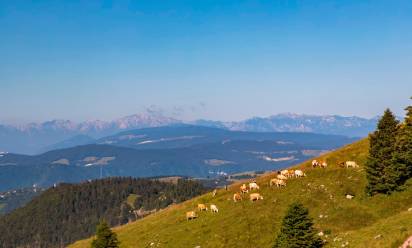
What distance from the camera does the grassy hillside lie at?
40.4 metres

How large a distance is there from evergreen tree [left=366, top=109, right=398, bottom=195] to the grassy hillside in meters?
1.36

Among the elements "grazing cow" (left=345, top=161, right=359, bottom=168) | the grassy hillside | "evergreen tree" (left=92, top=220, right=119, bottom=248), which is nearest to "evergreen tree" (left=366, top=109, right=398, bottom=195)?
the grassy hillside

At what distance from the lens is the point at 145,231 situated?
71.8 m

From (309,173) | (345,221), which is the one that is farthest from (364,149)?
(345,221)

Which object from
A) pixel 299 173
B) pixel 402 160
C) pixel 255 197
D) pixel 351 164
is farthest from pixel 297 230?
pixel 351 164

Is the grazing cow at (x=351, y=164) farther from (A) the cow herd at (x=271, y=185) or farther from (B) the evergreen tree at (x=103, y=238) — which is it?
(B) the evergreen tree at (x=103, y=238)

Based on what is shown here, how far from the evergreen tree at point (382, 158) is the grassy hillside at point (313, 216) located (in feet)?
4.48

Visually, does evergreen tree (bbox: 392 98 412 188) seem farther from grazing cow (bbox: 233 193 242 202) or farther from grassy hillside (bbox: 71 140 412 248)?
grazing cow (bbox: 233 193 242 202)

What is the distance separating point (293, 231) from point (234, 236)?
15.9 meters

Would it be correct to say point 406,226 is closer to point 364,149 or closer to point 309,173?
point 309,173

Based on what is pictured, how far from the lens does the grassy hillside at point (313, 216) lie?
40.4 m

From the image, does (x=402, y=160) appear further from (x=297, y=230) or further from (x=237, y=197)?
(x=237, y=197)

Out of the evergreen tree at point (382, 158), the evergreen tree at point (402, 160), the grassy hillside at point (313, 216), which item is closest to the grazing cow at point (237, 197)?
the grassy hillside at point (313, 216)

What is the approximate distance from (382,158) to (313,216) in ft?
36.8
